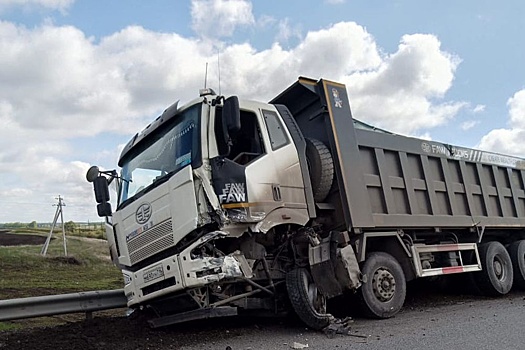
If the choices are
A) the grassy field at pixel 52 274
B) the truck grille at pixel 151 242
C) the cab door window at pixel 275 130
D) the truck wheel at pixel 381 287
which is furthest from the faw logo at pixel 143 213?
the truck wheel at pixel 381 287

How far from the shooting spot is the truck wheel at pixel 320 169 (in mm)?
6395

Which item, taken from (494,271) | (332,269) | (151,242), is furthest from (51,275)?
(494,271)

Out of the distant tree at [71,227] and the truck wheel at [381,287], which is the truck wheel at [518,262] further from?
the distant tree at [71,227]

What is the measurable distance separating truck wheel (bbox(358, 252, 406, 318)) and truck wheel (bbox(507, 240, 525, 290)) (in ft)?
12.5

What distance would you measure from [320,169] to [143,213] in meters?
2.22

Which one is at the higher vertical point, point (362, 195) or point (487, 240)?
point (362, 195)

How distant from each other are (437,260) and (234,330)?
370cm

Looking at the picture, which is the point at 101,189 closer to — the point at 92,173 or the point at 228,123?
the point at 92,173

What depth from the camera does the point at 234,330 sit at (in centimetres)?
608

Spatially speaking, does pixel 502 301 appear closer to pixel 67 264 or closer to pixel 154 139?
pixel 154 139

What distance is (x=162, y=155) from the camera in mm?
5930

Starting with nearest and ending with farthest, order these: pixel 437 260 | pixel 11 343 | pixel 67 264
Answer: pixel 11 343 → pixel 437 260 → pixel 67 264

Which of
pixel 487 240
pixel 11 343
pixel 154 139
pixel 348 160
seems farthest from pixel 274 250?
pixel 487 240

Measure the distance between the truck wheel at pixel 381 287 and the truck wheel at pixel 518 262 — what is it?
3.81m
